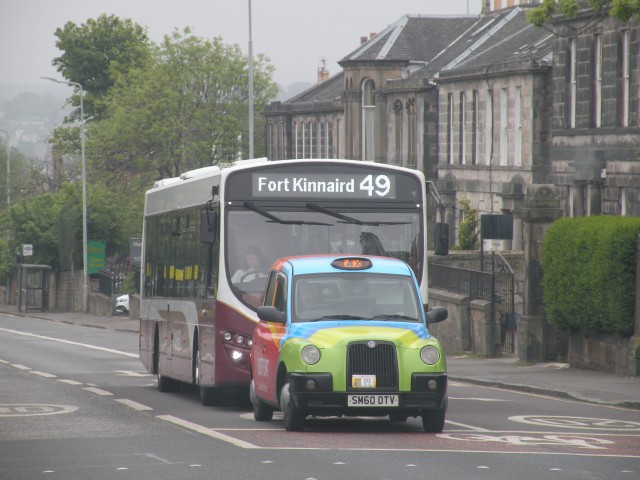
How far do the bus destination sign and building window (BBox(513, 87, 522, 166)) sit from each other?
29.6 meters

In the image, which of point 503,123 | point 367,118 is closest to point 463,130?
point 503,123

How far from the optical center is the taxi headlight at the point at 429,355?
51.4 ft

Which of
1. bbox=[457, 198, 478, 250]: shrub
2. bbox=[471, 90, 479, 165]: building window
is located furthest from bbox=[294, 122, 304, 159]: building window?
bbox=[457, 198, 478, 250]: shrub

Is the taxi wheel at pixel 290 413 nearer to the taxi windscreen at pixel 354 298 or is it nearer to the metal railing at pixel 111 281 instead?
the taxi windscreen at pixel 354 298

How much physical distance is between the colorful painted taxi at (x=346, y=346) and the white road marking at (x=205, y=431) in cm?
77

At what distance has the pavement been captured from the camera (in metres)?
21.8

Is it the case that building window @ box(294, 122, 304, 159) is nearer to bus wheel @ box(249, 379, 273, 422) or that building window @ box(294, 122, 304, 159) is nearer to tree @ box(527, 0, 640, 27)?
tree @ box(527, 0, 640, 27)

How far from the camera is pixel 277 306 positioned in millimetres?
17016

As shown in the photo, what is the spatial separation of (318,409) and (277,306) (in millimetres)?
1837

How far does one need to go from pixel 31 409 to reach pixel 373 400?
5.54 metres

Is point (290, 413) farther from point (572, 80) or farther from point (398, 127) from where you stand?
point (398, 127)

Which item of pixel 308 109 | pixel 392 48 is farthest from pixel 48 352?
pixel 308 109

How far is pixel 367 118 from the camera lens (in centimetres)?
6341

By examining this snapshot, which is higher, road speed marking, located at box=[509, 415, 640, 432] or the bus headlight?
the bus headlight
